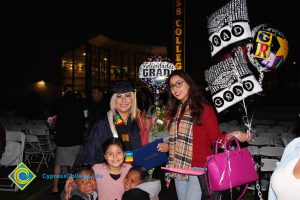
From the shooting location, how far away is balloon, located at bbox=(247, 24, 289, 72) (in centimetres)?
458

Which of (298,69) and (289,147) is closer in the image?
(289,147)

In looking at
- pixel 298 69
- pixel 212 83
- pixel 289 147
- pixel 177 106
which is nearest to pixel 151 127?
pixel 177 106

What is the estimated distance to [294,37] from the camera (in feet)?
61.1

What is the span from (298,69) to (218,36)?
846 inches

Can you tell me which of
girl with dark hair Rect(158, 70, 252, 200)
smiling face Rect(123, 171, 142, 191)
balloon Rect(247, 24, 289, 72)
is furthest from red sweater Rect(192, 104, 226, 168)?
balloon Rect(247, 24, 289, 72)

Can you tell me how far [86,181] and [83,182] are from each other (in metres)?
0.03

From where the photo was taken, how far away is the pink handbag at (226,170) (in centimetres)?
244

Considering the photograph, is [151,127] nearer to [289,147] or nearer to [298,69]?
[289,147]

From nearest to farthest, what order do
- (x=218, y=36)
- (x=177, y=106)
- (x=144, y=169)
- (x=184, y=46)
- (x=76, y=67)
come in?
(x=144, y=169) → (x=177, y=106) → (x=218, y=36) → (x=184, y=46) → (x=76, y=67)

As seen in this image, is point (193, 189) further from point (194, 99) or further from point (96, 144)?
point (96, 144)

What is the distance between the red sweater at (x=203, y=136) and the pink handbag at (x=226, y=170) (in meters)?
0.26

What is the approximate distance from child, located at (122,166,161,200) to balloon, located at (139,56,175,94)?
1.69m

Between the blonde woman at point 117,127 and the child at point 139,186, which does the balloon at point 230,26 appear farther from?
the child at point 139,186

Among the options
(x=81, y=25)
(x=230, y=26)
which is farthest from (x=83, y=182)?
(x=81, y=25)
